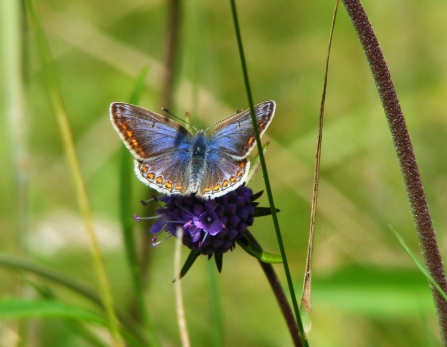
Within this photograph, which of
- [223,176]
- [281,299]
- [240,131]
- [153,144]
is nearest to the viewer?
[281,299]

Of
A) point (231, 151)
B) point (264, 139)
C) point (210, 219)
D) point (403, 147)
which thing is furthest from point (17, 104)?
point (403, 147)

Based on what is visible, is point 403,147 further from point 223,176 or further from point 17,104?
point 17,104

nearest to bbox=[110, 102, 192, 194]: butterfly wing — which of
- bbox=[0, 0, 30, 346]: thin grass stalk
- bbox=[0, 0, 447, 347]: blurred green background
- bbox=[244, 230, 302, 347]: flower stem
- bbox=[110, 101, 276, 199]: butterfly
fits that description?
bbox=[110, 101, 276, 199]: butterfly

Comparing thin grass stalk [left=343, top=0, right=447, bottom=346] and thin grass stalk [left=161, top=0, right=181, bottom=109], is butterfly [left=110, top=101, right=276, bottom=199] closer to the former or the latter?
thin grass stalk [left=343, top=0, right=447, bottom=346]

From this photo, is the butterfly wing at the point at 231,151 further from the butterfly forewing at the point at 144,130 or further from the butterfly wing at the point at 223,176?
the butterfly forewing at the point at 144,130

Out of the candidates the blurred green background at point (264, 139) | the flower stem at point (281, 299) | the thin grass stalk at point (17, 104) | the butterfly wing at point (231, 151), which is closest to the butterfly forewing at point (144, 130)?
the butterfly wing at point (231, 151)

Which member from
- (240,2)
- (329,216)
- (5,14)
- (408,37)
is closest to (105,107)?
(240,2)
